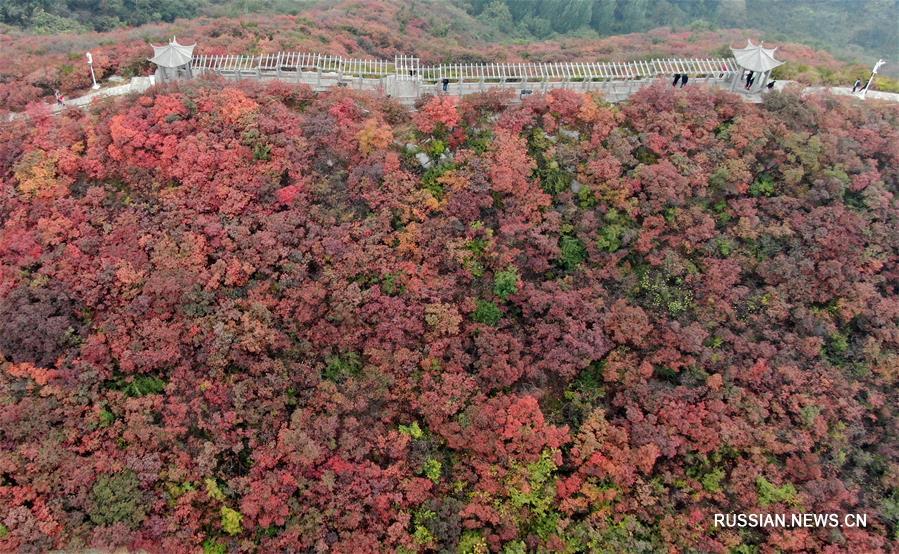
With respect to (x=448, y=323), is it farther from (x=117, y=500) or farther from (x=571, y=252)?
(x=117, y=500)

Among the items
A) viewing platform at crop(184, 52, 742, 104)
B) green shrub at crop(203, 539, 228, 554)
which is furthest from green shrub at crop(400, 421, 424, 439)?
viewing platform at crop(184, 52, 742, 104)

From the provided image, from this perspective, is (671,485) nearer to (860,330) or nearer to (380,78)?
(860,330)

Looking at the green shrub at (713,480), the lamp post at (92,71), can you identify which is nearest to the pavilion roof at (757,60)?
the green shrub at (713,480)

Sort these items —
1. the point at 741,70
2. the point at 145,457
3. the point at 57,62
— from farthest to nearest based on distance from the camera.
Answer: the point at 57,62
the point at 741,70
the point at 145,457

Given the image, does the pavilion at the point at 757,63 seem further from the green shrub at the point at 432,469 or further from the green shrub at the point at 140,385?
the green shrub at the point at 140,385

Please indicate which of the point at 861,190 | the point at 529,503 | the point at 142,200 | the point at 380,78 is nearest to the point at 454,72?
the point at 380,78

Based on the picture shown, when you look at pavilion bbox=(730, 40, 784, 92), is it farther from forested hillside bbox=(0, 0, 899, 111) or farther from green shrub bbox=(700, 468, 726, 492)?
green shrub bbox=(700, 468, 726, 492)
